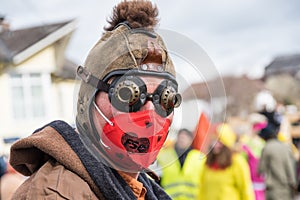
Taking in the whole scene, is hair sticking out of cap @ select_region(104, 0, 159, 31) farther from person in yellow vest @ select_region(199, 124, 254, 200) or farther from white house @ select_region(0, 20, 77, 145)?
white house @ select_region(0, 20, 77, 145)

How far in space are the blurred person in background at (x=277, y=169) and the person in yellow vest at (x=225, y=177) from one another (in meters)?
1.59

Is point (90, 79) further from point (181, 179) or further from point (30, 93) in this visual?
point (30, 93)

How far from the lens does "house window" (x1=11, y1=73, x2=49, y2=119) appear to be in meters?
21.5

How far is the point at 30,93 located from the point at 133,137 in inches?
835

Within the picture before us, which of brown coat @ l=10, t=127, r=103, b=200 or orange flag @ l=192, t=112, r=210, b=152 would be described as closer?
brown coat @ l=10, t=127, r=103, b=200

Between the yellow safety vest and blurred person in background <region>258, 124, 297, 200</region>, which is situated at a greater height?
the yellow safety vest

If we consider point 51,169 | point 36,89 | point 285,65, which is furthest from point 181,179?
point 285,65

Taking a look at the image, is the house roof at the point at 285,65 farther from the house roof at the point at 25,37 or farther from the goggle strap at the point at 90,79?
the goggle strap at the point at 90,79

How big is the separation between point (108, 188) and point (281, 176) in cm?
664

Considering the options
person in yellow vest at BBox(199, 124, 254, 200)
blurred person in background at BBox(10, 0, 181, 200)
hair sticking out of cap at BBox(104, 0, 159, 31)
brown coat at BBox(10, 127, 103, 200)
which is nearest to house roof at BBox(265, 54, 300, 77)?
person in yellow vest at BBox(199, 124, 254, 200)

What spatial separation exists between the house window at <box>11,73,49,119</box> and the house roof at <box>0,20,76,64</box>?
5.24 meters

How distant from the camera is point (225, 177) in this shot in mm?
6309

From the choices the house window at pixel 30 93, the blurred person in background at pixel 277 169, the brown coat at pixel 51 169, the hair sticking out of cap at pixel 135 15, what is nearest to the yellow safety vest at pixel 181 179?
the blurred person in background at pixel 277 169

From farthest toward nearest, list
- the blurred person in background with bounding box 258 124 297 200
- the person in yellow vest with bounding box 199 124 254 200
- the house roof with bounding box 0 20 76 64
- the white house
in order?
the white house → the house roof with bounding box 0 20 76 64 → the blurred person in background with bounding box 258 124 297 200 → the person in yellow vest with bounding box 199 124 254 200
